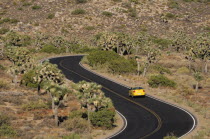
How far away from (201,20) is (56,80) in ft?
391

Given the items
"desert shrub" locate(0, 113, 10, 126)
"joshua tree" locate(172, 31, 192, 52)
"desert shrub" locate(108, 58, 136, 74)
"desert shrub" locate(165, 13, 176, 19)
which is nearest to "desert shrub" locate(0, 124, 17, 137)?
"desert shrub" locate(0, 113, 10, 126)

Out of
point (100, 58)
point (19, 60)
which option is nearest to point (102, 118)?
point (19, 60)

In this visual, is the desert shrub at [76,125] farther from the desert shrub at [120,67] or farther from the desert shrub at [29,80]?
the desert shrub at [120,67]

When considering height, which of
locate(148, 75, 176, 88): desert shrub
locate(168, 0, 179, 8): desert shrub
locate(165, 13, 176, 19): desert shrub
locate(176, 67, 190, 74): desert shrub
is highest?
locate(168, 0, 179, 8): desert shrub

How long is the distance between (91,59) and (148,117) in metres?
37.0

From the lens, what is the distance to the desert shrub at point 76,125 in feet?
96.3

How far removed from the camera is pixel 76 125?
29.8 m

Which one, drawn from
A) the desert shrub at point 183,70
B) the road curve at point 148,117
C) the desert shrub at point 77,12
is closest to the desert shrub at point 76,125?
the road curve at point 148,117

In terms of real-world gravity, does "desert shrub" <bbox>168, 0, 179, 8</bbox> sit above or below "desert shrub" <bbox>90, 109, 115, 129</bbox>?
above

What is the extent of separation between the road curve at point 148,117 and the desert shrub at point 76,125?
11.4ft

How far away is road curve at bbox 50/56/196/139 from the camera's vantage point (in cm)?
2895

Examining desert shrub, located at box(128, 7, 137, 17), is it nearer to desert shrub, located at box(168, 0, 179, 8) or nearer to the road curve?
desert shrub, located at box(168, 0, 179, 8)

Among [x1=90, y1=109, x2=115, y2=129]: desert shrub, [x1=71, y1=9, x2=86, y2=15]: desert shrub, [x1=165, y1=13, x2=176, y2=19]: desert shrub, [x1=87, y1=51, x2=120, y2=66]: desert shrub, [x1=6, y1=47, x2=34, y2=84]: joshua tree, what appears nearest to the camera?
[x1=90, y1=109, x2=115, y2=129]: desert shrub

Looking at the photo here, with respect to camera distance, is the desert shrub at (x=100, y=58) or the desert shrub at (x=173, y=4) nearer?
the desert shrub at (x=100, y=58)
